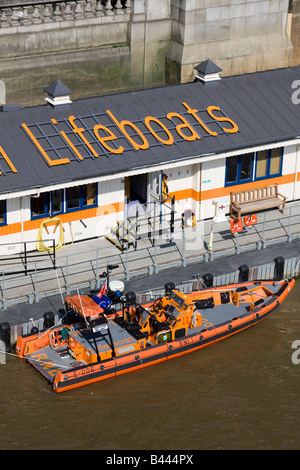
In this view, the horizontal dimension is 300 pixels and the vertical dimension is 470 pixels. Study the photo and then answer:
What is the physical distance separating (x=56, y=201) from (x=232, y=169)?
23.0 feet

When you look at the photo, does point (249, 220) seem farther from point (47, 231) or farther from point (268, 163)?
Answer: point (47, 231)

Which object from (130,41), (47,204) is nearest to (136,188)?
(47,204)

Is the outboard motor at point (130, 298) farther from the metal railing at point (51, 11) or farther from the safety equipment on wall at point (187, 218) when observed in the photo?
the metal railing at point (51, 11)

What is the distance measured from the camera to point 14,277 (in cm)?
3397

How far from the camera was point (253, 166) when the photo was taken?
1502 inches

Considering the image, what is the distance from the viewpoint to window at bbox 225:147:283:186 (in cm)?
3781

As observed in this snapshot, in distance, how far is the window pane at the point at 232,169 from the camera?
37.6 meters

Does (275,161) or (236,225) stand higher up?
(275,161)

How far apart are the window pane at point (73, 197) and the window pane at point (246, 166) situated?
6.63 metres

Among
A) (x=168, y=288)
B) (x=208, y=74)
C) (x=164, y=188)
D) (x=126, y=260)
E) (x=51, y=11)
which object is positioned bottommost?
(x=168, y=288)

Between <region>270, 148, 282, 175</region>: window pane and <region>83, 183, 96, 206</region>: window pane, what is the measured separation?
7.36 metres

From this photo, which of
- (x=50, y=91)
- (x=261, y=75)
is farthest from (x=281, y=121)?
(x=50, y=91)

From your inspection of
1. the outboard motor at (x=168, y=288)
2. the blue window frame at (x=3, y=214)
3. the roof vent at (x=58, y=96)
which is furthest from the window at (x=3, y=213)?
the outboard motor at (x=168, y=288)

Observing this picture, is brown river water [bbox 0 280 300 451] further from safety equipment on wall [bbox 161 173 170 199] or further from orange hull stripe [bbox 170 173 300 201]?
orange hull stripe [bbox 170 173 300 201]
